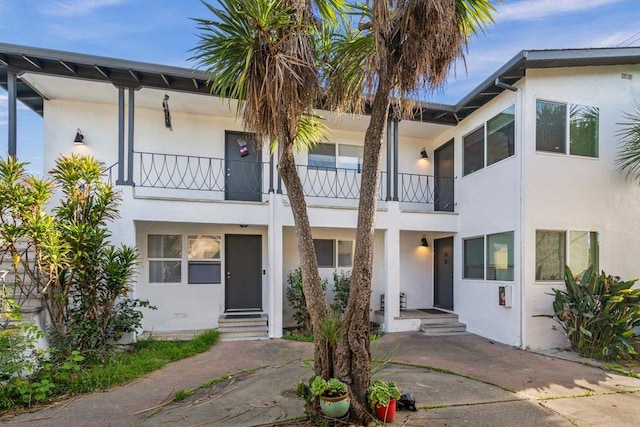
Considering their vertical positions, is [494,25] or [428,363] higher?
[494,25]

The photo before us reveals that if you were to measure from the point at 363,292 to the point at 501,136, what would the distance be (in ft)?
20.5

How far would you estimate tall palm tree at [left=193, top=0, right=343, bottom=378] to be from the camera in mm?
3828

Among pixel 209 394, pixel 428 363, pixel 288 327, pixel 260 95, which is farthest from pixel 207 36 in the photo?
pixel 288 327

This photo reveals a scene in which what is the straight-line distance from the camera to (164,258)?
28.2 feet

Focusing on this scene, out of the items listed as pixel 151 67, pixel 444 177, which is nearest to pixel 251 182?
pixel 151 67

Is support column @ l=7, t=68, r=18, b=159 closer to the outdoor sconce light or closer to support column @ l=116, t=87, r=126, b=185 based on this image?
the outdoor sconce light

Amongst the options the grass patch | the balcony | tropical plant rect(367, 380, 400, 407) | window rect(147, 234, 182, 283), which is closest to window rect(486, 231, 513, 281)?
the balcony

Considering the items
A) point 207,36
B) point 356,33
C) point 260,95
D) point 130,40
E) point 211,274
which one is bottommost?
point 211,274

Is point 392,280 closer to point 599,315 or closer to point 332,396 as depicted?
point 599,315

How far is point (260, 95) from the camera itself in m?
3.93

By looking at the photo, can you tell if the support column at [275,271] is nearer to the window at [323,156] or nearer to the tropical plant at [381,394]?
the window at [323,156]

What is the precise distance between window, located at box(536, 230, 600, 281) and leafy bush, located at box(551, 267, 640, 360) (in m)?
0.43

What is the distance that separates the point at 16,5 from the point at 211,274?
6.92 meters

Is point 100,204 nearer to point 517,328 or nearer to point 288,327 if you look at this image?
point 288,327
